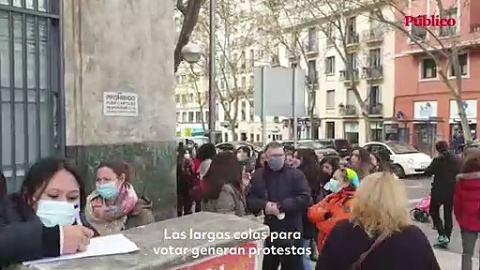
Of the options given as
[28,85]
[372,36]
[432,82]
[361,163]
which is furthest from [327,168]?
[372,36]

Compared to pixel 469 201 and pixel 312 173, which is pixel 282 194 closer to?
pixel 312 173

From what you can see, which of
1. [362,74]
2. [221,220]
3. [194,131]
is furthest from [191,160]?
[194,131]

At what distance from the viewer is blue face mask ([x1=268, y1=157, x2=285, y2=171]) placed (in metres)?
5.89

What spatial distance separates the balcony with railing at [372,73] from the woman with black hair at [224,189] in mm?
35513

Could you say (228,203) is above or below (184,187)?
above

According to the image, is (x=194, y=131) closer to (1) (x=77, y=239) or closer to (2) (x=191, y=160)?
(2) (x=191, y=160)

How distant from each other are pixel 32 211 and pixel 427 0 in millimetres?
34747

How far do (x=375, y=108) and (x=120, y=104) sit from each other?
115ft

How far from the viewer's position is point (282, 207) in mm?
5754

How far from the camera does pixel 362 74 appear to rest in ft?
139

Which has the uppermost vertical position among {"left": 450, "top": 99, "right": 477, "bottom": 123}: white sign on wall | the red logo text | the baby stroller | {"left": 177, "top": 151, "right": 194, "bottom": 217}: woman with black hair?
the red logo text

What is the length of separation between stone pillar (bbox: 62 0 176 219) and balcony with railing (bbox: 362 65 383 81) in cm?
3376

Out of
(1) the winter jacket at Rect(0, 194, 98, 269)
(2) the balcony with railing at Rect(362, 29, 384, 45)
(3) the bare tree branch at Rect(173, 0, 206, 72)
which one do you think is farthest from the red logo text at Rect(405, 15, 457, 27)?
(1) the winter jacket at Rect(0, 194, 98, 269)

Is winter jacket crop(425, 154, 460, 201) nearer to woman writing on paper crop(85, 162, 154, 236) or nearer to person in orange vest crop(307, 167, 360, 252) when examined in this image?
person in orange vest crop(307, 167, 360, 252)
